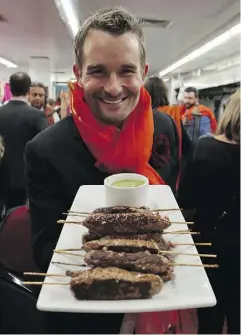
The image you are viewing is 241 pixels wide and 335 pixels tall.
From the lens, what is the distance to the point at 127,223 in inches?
30.8

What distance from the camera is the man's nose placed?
0.81 meters

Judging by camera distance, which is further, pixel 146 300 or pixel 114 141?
pixel 114 141

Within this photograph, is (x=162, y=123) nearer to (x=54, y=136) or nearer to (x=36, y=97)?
(x=54, y=136)

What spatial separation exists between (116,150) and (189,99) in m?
2.98

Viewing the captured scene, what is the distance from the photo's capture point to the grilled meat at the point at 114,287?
627 millimetres

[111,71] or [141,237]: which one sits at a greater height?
[111,71]

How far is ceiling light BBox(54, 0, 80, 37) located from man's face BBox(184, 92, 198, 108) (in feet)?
4.54

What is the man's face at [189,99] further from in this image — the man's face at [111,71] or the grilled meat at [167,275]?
the grilled meat at [167,275]

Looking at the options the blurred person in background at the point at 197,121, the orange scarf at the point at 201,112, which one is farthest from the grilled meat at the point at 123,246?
the orange scarf at the point at 201,112

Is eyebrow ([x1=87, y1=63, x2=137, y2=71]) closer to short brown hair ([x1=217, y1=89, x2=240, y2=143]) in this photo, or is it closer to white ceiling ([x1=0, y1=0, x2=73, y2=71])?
short brown hair ([x1=217, y1=89, x2=240, y2=143])

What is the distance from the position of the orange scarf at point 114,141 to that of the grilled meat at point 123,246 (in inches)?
9.7

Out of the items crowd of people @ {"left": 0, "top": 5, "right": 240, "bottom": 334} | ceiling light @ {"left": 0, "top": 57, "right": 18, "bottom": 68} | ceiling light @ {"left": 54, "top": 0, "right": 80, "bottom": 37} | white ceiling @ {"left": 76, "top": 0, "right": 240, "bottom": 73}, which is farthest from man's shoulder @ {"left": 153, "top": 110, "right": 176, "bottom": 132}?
ceiling light @ {"left": 0, "top": 57, "right": 18, "bottom": 68}

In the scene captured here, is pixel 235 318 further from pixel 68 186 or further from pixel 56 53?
pixel 56 53

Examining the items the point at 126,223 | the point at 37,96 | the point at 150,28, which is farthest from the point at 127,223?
the point at 150,28
